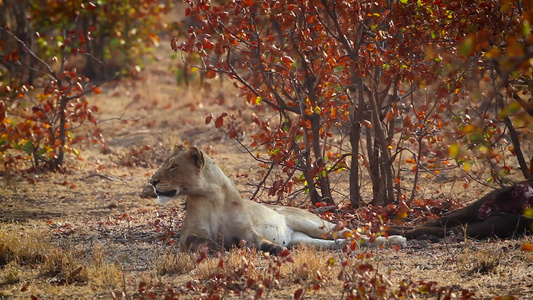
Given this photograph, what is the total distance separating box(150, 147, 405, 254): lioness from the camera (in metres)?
6.79

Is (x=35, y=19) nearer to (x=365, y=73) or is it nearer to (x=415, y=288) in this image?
(x=365, y=73)

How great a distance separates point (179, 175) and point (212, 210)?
0.41 metres

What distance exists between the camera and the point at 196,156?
6949 mm

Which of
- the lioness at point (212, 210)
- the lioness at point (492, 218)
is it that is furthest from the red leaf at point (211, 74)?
the lioness at point (492, 218)

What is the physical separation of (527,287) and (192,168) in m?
2.96

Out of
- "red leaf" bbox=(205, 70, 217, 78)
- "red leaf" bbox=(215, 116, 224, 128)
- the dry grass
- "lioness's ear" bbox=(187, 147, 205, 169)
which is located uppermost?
"red leaf" bbox=(205, 70, 217, 78)

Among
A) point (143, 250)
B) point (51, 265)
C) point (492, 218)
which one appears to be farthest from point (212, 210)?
point (492, 218)

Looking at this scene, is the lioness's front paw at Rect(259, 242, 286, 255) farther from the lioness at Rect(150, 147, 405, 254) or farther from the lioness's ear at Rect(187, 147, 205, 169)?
the lioness's ear at Rect(187, 147, 205, 169)

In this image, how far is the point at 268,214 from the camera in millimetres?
7191

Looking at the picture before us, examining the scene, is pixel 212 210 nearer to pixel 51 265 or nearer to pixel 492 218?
pixel 51 265

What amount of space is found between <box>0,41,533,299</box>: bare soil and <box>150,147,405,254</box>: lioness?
0.28 meters

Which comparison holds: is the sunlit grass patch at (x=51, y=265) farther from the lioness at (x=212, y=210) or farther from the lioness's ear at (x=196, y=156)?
the lioness's ear at (x=196, y=156)

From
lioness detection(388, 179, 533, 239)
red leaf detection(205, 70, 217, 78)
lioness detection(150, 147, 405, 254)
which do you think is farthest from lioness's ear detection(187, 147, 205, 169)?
lioness detection(388, 179, 533, 239)

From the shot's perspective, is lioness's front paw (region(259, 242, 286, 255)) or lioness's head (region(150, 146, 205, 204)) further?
lioness's head (region(150, 146, 205, 204))
